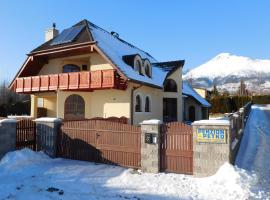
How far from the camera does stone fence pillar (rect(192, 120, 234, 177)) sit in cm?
829

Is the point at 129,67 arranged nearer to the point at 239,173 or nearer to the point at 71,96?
the point at 71,96

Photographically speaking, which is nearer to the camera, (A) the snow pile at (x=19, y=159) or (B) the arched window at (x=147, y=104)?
(A) the snow pile at (x=19, y=159)

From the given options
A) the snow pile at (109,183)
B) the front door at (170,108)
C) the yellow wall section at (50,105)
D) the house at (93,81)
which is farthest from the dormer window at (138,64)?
the snow pile at (109,183)

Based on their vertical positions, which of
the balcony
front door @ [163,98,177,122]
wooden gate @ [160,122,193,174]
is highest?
the balcony

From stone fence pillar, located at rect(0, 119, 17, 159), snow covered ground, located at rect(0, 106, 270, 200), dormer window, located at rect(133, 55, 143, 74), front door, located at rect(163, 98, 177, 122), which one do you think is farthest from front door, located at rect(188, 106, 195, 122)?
stone fence pillar, located at rect(0, 119, 17, 159)

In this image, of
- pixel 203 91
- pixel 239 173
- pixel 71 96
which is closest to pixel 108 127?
pixel 239 173

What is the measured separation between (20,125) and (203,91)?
133 ft

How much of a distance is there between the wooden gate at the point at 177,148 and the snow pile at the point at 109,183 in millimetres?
325

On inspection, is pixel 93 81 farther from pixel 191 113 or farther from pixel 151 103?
pixel 191 113

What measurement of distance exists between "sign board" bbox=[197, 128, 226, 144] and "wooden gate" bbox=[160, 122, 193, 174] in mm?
348

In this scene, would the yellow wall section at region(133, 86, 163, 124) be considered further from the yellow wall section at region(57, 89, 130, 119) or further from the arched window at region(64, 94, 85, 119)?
the arched window at region(64, 94, 85, 119)

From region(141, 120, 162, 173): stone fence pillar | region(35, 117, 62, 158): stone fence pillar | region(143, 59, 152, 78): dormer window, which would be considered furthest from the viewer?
region(143, 59, 152, 78): dormer window

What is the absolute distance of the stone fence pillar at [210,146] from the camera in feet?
27.2

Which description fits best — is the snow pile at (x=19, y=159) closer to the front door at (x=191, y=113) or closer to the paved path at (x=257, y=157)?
the paved path at (x=257, y=157)
